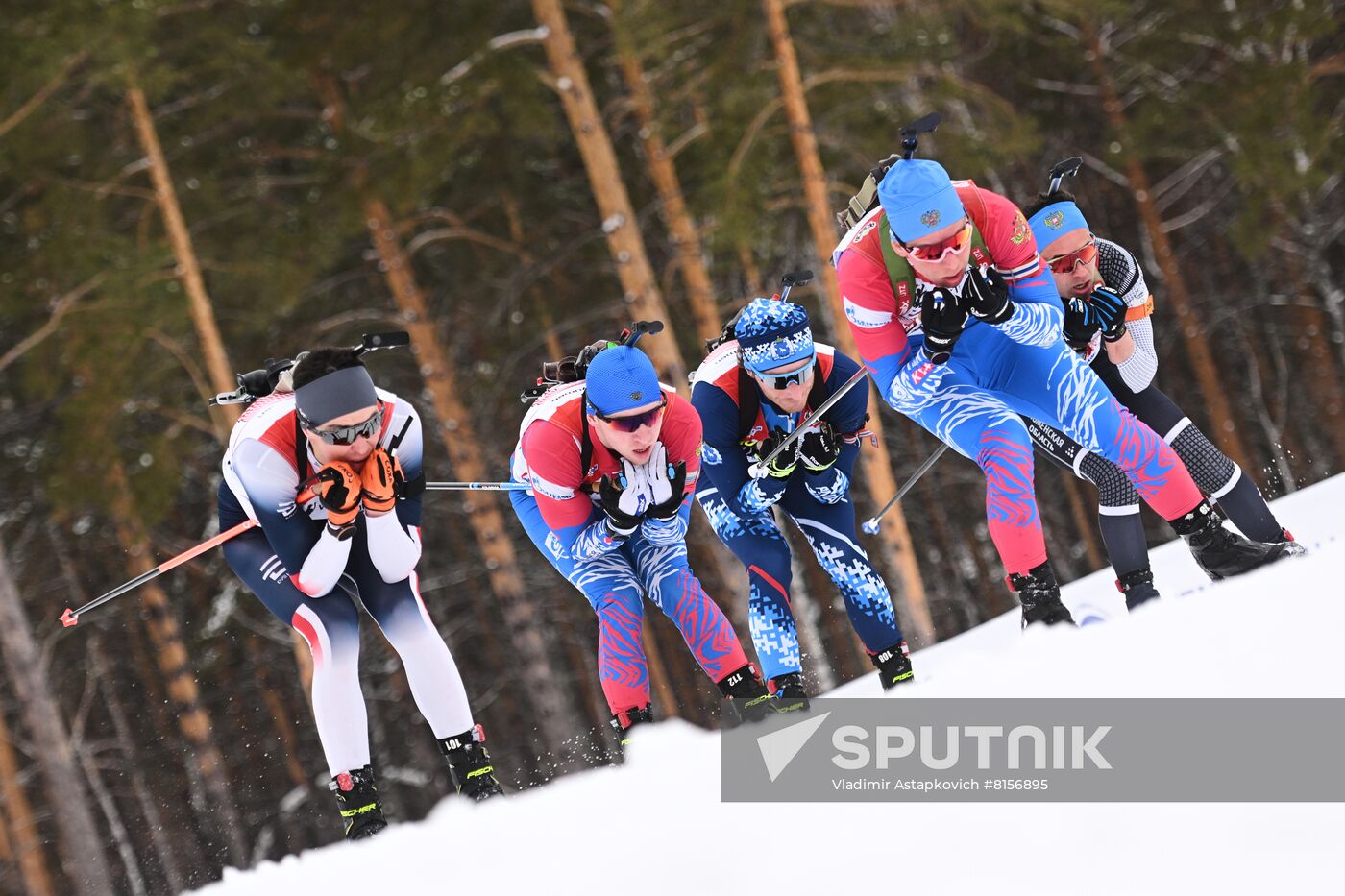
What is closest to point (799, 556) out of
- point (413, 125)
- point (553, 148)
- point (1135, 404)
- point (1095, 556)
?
point (1095, 556)

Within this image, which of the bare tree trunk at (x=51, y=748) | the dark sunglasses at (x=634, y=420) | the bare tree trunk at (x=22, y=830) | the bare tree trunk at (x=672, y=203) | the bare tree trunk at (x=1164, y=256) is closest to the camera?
the dark sunglasses at (x=634, y=420)

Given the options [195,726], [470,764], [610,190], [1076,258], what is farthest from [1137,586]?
[195,726]

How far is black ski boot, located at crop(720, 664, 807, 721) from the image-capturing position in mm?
4789

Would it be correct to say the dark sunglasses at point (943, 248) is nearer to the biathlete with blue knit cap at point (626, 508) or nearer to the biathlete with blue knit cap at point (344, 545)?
the biathlete with blue knit cap at point (626, 508)

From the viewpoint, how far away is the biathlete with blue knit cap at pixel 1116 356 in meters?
5.14

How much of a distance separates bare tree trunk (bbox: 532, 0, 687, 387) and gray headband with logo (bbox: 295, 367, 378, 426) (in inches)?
266

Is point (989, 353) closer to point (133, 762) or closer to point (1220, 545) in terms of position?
point (1220, 545)

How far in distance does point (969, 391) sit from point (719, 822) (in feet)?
8.80

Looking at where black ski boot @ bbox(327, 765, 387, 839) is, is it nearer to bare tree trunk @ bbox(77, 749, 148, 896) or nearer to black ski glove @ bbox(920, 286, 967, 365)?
black ski glove @ bbox(920, 286, 967, 365)

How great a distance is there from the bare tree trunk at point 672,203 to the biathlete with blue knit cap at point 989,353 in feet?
22.8

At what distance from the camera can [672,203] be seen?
39.8 ft

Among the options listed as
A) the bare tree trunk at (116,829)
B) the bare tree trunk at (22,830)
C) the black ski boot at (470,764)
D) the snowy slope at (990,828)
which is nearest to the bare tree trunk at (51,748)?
Result: the bare tree trunk at (22,830)

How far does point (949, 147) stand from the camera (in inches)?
486

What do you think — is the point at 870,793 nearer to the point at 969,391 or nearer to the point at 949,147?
the point at 969,391
